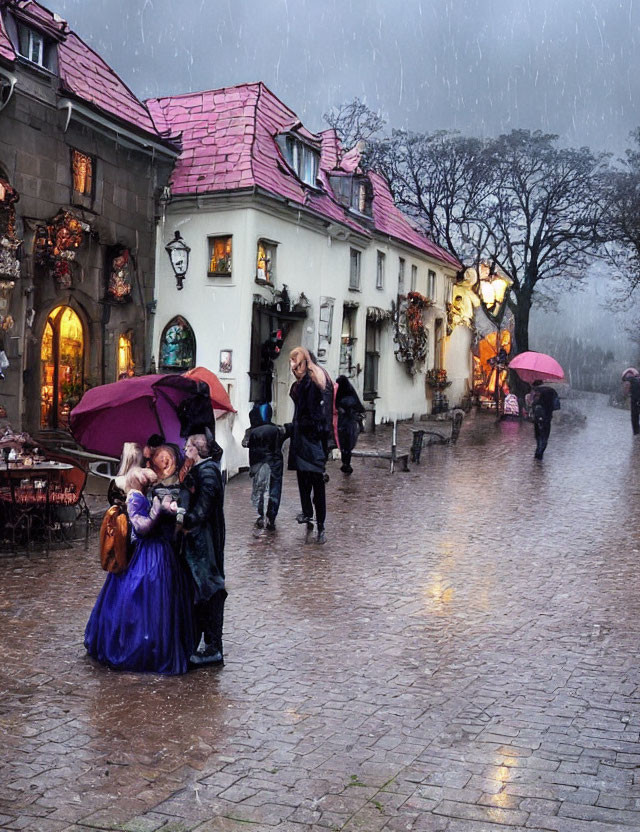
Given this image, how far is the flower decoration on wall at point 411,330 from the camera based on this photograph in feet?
100

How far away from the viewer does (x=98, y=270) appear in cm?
1842

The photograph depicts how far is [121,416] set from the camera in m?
8.89

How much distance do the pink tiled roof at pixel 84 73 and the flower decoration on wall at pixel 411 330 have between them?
12385mm

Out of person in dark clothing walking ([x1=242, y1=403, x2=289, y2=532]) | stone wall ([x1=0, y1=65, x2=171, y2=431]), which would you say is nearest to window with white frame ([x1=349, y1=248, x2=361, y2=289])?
stone wall ([x1=0, y1=65, x2=171, y2=431])

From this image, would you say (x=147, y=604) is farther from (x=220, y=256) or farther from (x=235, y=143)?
(x=235, y=143)

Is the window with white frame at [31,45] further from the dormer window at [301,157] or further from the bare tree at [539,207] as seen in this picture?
the bare tree at [539,207]

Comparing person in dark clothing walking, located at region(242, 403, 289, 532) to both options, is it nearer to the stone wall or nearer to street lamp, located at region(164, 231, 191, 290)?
the stone wall

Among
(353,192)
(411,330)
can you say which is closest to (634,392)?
(411,330)

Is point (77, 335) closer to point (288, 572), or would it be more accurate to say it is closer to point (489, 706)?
point (288, 572)

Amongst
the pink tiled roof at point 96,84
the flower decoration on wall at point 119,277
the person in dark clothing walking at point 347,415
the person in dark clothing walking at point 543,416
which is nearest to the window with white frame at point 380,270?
the person in dark clothing walking at point 543,416

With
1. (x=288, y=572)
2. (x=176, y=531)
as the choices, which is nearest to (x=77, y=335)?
(x=288, y=572)

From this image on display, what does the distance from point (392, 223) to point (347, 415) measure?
52.2 feet

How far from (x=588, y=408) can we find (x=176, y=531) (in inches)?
1554

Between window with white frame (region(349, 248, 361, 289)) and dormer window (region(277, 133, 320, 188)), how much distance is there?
2826 mm
